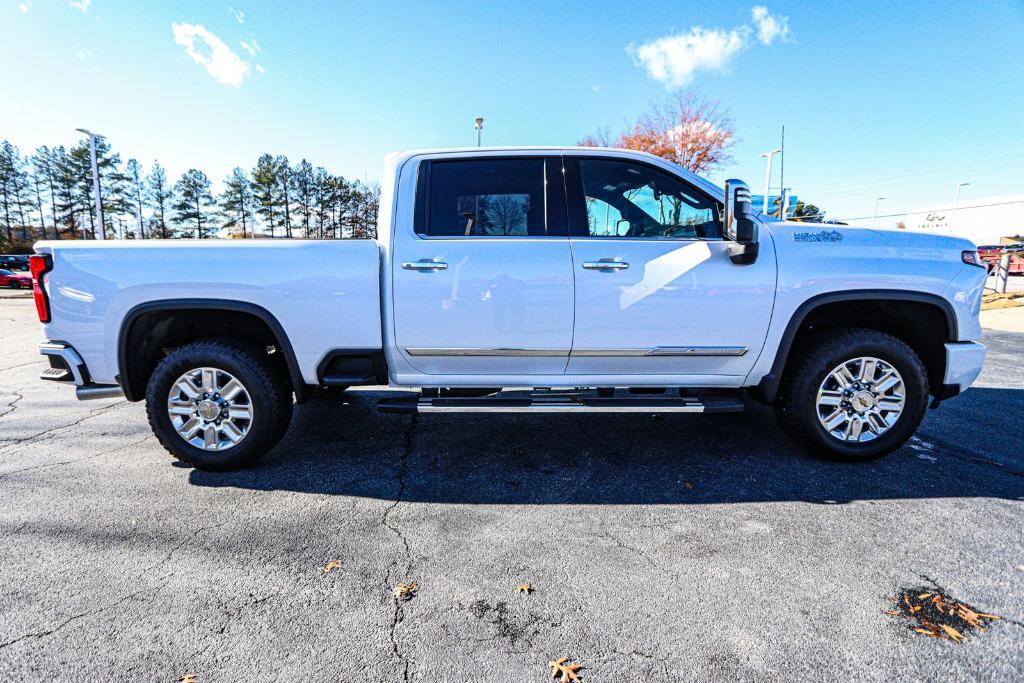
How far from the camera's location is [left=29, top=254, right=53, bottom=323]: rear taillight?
3.07 meters

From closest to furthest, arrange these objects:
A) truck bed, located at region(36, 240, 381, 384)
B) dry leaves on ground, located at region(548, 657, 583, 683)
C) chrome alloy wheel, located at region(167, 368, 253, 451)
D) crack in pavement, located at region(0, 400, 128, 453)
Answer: dry leaves on ground, located at region(548, 657, 583, 683) < truck bed, located at region(36, 240, 381, 384) < chrome alloy wheel, located at region(167, 368, 253, 451) < crack in pavement, located at region(0, 400, 128, 453)

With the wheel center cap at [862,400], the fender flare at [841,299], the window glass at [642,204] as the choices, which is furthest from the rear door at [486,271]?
the wheel center cap at [862,400]

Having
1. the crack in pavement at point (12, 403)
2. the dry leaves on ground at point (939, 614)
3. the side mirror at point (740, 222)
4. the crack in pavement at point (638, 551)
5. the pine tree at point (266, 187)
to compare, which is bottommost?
the dry leaves on ground at point (939, 614)

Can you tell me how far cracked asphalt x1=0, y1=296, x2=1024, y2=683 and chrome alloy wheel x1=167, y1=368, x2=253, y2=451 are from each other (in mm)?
277

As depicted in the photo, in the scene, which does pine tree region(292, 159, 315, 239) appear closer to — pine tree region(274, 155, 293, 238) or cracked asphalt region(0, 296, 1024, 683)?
pine tree region(274, 155, 293, 238)

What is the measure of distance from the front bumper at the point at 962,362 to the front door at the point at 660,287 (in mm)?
1284

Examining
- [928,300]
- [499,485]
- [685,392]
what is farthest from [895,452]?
[499,485]

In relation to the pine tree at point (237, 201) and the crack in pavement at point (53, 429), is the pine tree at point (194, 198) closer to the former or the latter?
the pine tree at point (237, 201)

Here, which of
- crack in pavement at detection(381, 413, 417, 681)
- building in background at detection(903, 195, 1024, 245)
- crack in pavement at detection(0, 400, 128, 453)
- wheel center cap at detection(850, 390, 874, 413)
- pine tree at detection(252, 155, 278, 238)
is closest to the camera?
crack in pavement at detection(381, 413, 417, 681)

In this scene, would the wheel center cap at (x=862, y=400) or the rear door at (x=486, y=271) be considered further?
the wheel center cap at (x=862, y=400)

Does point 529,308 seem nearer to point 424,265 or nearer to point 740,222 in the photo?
point 424,265

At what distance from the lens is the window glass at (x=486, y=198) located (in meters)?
3.34

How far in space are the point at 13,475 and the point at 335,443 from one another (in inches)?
79.8

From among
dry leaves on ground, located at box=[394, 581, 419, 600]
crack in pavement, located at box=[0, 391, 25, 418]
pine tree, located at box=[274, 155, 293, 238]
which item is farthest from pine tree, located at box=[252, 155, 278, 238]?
dry leaves on ground, located at box=[394, 581, 419, 600]
